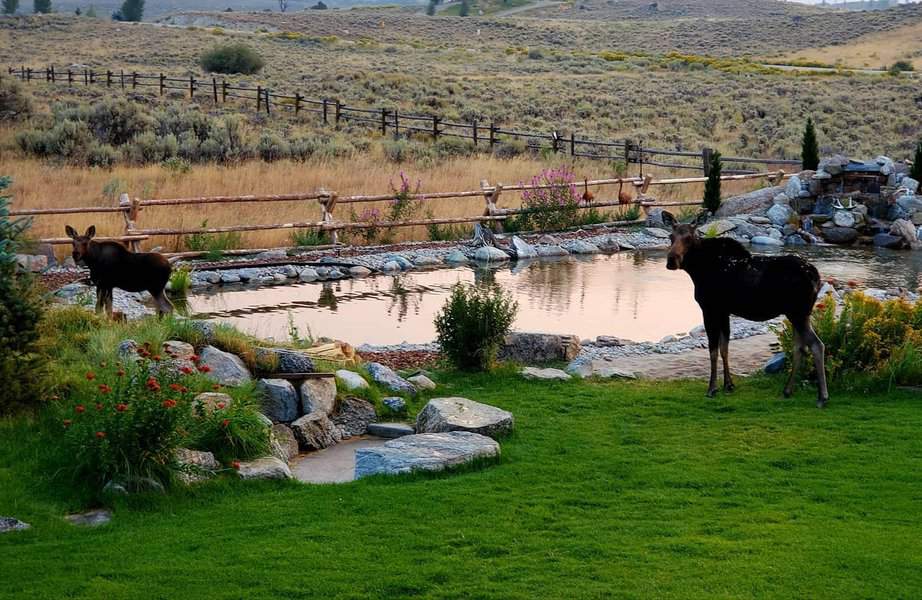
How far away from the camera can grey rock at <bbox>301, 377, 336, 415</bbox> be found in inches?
367

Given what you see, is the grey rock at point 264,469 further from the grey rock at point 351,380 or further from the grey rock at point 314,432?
Answer: the grey rock at point 351,380

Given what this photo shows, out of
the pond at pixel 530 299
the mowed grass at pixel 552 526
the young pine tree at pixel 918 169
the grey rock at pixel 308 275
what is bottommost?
the pond at pixel 530 299

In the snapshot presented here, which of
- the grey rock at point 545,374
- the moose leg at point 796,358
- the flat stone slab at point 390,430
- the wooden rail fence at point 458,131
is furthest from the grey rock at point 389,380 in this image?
the wooden rail fence at point 458,131

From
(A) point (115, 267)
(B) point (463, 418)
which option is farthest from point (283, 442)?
(A) point (115, 267)

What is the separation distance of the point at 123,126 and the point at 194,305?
18.1 m

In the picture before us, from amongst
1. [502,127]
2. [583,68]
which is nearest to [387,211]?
[502,127]

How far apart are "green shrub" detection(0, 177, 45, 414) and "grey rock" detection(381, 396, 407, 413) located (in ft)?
9.63

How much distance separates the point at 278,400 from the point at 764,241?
52.2 ft

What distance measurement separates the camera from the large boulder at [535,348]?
39.1 feet

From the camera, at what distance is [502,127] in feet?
140

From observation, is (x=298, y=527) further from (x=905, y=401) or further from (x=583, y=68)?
(x=583, y=68)

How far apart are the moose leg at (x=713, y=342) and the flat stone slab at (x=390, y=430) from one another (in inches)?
113

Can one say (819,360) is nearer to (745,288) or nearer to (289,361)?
(745,288)

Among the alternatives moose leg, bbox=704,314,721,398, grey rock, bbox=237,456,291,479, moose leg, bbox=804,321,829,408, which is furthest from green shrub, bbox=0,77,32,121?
moose leg, bbox=804,321,829,408
